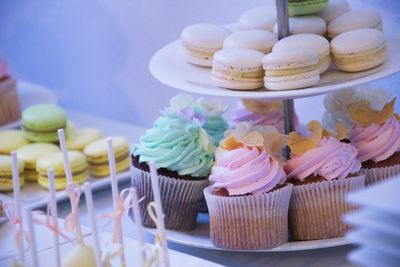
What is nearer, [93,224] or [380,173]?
[93,224]

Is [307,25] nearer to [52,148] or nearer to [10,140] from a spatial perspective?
[52,148]

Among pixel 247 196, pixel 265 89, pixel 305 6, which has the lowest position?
pixel 247 196

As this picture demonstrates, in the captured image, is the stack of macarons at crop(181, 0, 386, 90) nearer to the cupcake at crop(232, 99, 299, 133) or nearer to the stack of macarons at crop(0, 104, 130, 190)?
the cupcake at crop(232, 99, 299, 133)

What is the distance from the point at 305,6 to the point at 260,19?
9 centimetres

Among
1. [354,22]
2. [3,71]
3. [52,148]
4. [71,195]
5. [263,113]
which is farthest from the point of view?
[3,71]

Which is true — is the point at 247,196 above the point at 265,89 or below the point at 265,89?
below

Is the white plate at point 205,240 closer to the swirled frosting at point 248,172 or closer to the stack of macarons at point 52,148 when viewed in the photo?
the swirled frosting at point 248,172

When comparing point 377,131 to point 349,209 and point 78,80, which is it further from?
point 78,80

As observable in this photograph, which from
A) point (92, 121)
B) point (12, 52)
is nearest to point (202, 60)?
point (92, 121)

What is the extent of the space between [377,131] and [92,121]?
3.15ft

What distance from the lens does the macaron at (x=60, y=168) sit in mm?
1818

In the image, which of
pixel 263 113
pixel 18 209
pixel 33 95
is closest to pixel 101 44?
pixel 33 95

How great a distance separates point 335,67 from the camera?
1492mm

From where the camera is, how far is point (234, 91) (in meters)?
1.40
